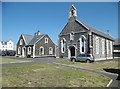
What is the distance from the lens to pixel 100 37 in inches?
1523

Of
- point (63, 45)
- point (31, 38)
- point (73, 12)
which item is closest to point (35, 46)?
point (31, 38)

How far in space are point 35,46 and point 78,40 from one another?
16098 millimetres

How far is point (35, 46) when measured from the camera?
47531 millimetres

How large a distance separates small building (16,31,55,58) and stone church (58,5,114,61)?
1024 centimetres

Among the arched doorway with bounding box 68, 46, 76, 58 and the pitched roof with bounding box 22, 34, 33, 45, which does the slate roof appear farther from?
the arched doorway with bounding box 68, 46, 76, 58

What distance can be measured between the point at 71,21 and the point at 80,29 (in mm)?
3411

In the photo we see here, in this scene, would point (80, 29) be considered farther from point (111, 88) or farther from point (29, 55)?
point (111, 88)

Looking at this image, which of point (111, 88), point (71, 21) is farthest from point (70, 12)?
point (111, 88)

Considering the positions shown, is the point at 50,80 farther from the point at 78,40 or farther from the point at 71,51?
the point at 71,51

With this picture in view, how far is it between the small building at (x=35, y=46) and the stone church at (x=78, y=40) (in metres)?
10.2

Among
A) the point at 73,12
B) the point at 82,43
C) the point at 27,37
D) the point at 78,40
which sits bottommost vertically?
the point at 82,43

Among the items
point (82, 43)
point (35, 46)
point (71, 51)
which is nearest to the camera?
point (82, 43)

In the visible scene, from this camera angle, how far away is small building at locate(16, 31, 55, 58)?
157 feet

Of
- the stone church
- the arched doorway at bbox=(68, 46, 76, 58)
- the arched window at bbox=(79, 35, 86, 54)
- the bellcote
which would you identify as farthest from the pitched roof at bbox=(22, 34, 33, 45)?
the arched window at bbox=(79, 35, 86, 54)
